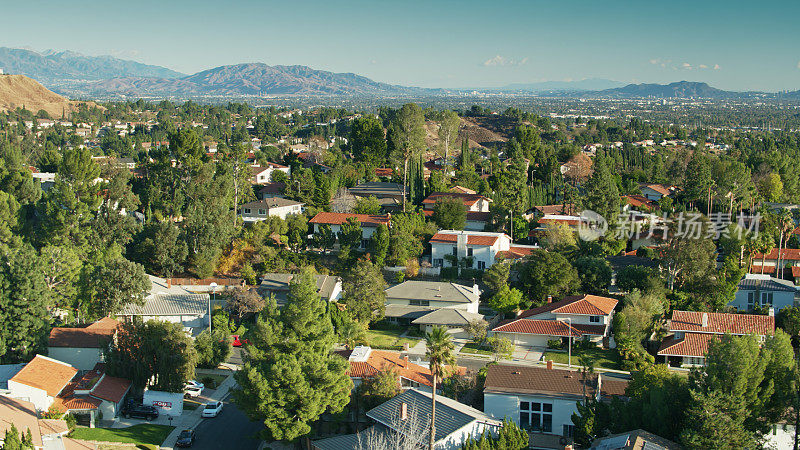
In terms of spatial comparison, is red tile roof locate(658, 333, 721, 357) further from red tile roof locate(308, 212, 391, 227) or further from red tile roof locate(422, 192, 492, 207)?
red tile roof locate(422, 192, 492, 207)

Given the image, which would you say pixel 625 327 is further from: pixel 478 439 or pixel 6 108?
pixel 6 108

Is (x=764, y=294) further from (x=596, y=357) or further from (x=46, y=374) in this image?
(x=46, y=374)

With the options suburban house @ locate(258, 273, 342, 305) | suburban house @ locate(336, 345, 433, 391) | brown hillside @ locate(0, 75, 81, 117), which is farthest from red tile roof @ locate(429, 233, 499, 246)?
brown hillside @ locate(0, 75, 81, 117)

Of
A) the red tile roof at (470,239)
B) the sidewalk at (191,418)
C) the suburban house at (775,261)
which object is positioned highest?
the red tile roof at (470,239)

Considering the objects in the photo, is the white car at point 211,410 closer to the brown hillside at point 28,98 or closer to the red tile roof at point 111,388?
the red tile roof at point 111,388

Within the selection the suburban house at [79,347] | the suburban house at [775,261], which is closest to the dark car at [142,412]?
the suburban house at [79,347]

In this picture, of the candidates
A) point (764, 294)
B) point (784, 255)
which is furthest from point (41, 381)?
point (784, 255)
